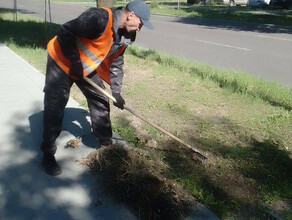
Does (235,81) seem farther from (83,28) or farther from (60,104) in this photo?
(83,28)

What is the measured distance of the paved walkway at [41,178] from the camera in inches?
111

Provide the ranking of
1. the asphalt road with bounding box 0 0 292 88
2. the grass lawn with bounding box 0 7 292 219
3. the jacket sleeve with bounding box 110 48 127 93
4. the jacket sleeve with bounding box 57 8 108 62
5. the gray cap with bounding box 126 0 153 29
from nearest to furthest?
the jacket sleeve with bounding box 57 8 108 62
the gray cap with bounding box 126 0 153 29
the grass lawn with bounding box 0 7 292 219
the jacket sleeve with bounding box 110 48 127 93
the asphalt road with bounding box 0 0 292 88

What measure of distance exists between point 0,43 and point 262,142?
8203mm

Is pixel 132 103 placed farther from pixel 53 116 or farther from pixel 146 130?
pixel 53 116

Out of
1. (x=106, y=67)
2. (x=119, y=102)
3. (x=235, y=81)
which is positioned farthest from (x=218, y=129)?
(x=235, y=81)

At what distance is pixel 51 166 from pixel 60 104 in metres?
0.63

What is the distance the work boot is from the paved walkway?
49mm

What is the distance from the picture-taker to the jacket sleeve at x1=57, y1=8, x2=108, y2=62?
2777 mm

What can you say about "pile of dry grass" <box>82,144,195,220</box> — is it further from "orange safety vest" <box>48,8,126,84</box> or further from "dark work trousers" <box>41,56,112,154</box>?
"orange safety vest" <box>48,8,126,84</box>

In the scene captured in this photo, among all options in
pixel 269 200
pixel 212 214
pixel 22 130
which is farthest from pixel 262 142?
pixel 22 130

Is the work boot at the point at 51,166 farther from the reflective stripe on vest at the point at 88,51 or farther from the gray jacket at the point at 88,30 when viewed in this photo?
the gray jacket at the point at 88,30

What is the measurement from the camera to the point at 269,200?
3162 millimetres

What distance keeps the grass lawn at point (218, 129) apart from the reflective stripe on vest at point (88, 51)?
1.29m

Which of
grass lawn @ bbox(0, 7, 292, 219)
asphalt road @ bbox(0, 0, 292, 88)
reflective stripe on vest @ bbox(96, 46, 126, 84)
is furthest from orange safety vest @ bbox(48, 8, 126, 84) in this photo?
asphalt road @ bbox(0, 0, 292, 88)
